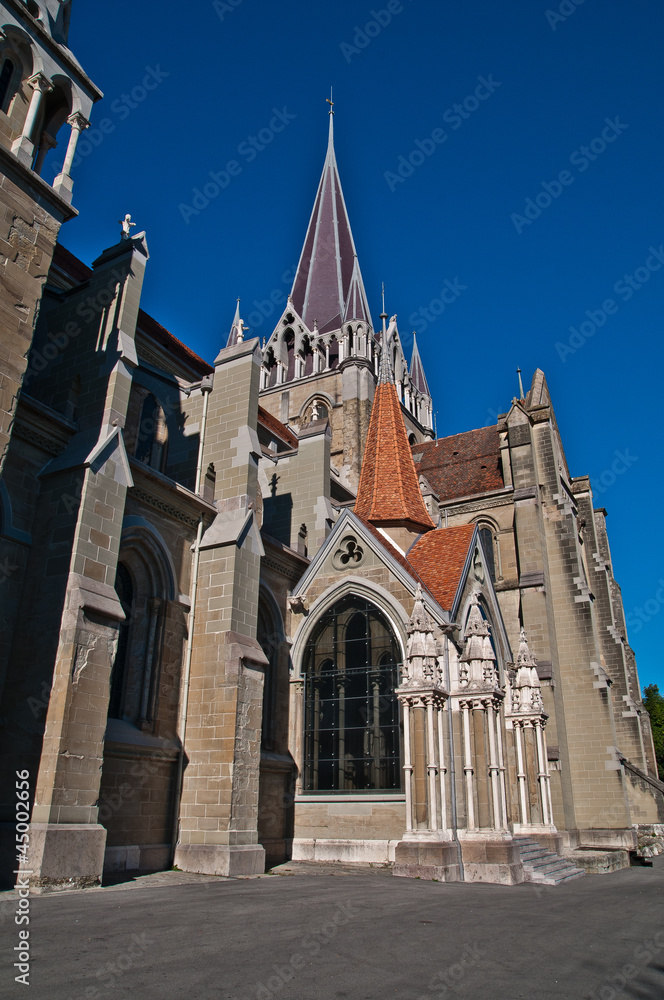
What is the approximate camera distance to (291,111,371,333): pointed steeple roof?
4634cm

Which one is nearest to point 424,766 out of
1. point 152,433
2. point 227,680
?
point 227,680

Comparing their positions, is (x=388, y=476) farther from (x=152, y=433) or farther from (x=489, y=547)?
(x=152, y=433)

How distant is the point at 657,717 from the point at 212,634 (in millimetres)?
57105

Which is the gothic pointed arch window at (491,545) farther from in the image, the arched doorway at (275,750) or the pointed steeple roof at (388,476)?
the arched doorway at (275,750)

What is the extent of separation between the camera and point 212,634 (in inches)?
521

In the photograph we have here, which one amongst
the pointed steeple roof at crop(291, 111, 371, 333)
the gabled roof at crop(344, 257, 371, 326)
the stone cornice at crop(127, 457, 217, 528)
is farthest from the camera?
the pointed steeple roof at crop(291, 111, 371, 333)

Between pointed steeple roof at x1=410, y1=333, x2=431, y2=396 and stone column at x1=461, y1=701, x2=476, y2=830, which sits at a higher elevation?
pointed steeple roof at x1=410, y1=333, x2=431, y2=396

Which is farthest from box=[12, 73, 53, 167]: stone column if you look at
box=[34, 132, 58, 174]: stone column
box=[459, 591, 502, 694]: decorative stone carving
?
box=[459, 591, 502, 694]: decorative stone carving

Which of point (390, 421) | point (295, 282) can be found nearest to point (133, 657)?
point (390, 421)

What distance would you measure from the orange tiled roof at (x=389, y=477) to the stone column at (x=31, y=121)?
12.5 meters

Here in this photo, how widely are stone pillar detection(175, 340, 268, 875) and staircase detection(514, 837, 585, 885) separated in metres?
5.53

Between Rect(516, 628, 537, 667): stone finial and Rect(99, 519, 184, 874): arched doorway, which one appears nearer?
Rect(99, 519, 184, 874): arched doorway

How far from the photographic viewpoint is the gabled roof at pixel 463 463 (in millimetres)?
29078

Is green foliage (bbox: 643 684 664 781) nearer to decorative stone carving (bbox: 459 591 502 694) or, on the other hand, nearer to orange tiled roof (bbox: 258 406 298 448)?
orange tiled roof (bbox: 258 406 298 448)
